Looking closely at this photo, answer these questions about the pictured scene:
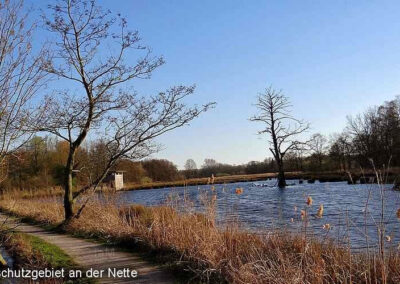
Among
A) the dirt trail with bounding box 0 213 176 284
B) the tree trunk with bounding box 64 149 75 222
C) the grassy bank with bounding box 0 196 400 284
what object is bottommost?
the dirt trail with bounding box 0 213 176 284

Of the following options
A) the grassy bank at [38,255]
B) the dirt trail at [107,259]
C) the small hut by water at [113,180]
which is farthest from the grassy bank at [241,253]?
the small hut by water at [113,180]

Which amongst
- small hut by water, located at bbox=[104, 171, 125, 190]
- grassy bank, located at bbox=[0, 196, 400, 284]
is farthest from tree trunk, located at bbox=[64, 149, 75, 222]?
grassy bank, located at bbox=[0, 196, 400, 284]

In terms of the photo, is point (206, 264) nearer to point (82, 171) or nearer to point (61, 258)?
point (61, 258)

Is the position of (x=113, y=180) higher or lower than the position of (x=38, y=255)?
higher

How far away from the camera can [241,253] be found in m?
6.18

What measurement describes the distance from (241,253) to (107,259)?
2.54 m

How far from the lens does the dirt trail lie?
234 inches

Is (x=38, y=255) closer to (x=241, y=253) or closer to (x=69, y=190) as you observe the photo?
(x=241, y=253)

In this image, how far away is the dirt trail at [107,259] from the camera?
5.94 meters

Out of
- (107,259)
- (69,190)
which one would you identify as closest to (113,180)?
(69,190)

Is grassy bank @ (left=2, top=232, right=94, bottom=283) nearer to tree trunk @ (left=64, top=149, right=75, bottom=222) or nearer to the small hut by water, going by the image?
tree trunk @ (left=64, top=149, right=75, bottom=222)

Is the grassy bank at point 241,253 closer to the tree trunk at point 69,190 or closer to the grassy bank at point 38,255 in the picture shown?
the grassy bank at point 38,255

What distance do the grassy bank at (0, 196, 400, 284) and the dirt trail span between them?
0.39 metres

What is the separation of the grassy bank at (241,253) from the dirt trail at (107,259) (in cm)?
39
